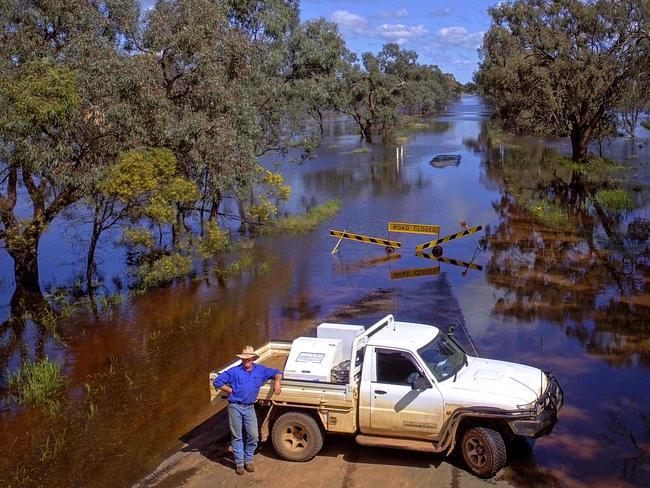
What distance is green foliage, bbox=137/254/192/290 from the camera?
20047 millimetres

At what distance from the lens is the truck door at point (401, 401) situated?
8.74 metres

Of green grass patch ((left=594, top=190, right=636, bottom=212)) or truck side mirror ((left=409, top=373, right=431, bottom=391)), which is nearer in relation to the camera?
truck side mirror ((left=409, top=373, right=431, bottom=391))

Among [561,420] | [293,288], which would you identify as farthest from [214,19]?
[561,420]

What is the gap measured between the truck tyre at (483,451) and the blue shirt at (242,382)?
278cm

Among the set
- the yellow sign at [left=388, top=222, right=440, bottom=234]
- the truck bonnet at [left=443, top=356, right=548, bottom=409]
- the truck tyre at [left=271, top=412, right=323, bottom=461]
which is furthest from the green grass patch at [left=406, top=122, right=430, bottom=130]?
the truck tyre at [left=271, top=412, right=323, bottom=461]

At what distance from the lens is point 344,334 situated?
32.4ft

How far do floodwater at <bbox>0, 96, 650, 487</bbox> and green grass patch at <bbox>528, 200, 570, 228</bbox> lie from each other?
0.27m

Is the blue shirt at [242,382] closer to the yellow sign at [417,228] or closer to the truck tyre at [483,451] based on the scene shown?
the truck tyre at [483,451]

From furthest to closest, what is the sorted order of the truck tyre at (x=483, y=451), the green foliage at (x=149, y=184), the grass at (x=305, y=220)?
the grass at (x=305, y=220)
the green foliage at (x=149, y=184)
the truck tyre at (x=483, y=451)

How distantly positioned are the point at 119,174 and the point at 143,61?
392 centimetres

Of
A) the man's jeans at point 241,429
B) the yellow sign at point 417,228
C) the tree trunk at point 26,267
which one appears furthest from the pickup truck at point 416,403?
the tree trunk at point 26,267

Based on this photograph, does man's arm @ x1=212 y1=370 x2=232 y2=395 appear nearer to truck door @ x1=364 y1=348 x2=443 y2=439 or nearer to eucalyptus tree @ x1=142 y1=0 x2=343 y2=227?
truck door @ x1=364 y1=348 x2=443 y2=439

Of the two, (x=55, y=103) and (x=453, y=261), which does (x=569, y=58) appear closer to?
(x=453, y=261)

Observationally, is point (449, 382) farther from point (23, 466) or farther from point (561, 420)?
point (23, 466)
